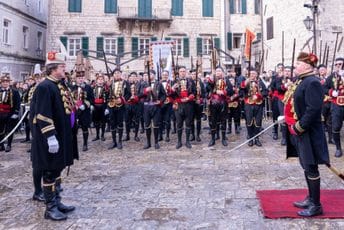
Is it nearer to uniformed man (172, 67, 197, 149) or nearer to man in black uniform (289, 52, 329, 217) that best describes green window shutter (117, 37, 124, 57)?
uniformed man (172, 67, 197, 149)

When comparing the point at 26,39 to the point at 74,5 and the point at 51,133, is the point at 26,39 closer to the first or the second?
the point at 74,5

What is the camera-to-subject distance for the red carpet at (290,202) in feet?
16.1

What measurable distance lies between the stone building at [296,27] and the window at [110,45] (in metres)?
11.5

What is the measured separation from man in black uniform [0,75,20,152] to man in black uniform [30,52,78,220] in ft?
19.0

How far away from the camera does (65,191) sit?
6.34 metres

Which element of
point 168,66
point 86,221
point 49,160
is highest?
point 168,66

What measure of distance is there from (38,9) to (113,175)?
1075 inches

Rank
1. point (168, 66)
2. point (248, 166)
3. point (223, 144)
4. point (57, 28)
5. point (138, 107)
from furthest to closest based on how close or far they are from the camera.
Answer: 1. point (57, 28)
2. point (168, 66)
3. point (138, 107)
4. point (223, 144)
5. point (248, 166)

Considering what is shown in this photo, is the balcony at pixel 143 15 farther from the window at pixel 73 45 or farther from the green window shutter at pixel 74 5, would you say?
the window at pixel 73 45

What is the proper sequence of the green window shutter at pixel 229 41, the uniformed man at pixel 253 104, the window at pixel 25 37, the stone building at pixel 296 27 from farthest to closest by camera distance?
the green window shutter at pixel 229 41 < the window at pixel 25 37 < the stone building at pixel 296 27 < the uniformed man at pixel 253 104

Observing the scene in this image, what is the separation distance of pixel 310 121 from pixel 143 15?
1114 inches

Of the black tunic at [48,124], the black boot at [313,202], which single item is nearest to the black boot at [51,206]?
the black tunic at [48,124]

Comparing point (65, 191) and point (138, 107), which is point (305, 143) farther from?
point (138, 107)

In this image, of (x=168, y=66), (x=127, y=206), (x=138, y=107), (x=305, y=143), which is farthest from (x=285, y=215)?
(x=168, y=66)
